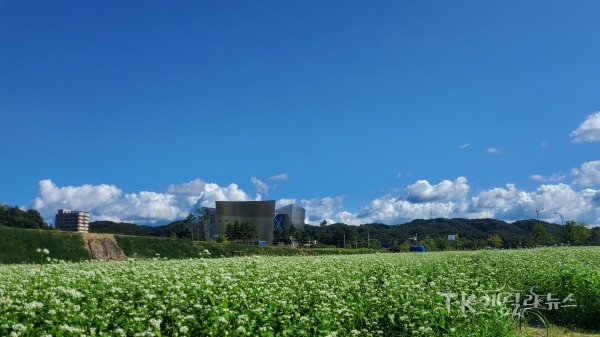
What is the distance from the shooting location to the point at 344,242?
10800 centimetres

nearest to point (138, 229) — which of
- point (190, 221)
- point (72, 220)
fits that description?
point (72, 220)

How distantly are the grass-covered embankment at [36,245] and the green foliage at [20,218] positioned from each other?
146 feet

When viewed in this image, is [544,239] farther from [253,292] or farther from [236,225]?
[253,292]

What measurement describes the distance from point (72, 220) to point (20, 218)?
22.9 meters

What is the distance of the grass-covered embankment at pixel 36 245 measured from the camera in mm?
41844

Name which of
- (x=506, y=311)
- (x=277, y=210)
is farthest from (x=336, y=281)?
(x=277, y=210)

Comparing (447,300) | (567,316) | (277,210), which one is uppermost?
(277,210)

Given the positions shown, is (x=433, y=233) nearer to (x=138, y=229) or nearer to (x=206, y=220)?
(x=206, y=220)

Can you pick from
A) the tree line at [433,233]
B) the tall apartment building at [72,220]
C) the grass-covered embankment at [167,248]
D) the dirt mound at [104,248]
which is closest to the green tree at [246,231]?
the tree line at [433,233]

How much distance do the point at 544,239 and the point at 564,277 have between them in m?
81.7

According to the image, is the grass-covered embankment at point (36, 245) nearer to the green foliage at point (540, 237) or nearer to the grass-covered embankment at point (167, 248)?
the grass-covered embankment at point (167, 248)

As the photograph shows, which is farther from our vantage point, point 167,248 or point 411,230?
point 411,230

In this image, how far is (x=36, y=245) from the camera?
45.0 m

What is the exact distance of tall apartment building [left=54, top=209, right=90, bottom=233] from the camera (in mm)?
108312
